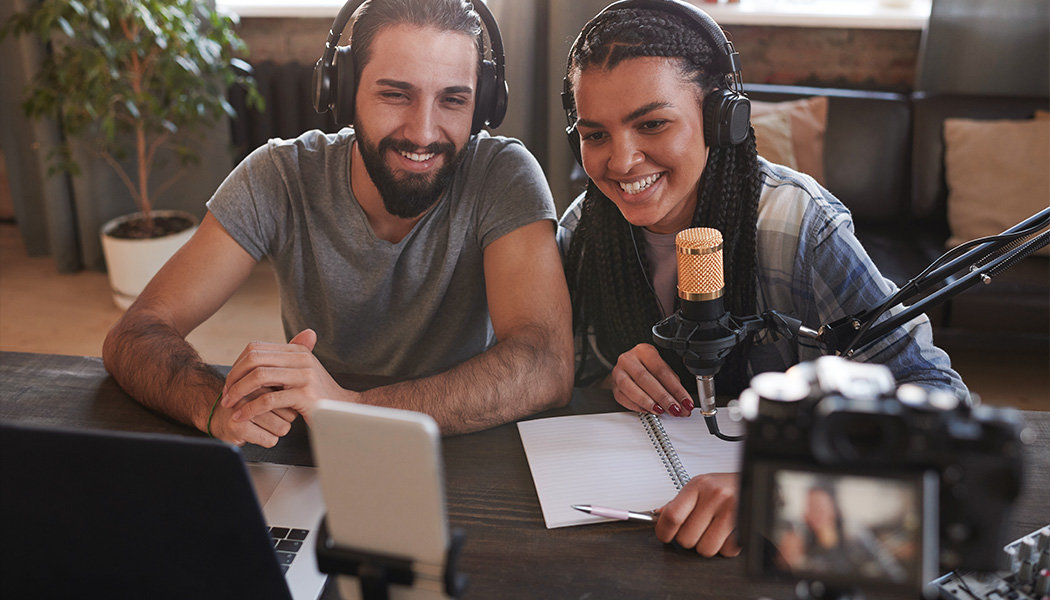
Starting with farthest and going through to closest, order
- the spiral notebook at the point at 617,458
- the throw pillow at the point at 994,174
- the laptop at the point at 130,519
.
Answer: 1. the throw pillow at the point at 994,174
2. the spiral notebook at the point at 617,458
3. the laptop at the point at 130,519

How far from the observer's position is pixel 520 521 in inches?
38.1

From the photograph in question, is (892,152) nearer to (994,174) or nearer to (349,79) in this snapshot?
(994,174)

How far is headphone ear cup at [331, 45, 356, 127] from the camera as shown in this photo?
143 centimetres

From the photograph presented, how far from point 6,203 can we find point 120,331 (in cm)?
358

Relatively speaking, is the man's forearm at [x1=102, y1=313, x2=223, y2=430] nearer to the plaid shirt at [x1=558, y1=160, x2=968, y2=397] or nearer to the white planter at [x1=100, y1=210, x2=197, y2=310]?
the plaid shirt at [x1=558, y1=160, x2=968, y2=397]

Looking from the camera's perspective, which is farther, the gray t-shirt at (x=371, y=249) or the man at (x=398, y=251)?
the gray t-shirt at (x=371, y=249)

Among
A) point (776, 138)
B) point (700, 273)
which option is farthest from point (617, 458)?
point (776, 138)

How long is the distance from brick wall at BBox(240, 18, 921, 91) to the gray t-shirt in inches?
90.4

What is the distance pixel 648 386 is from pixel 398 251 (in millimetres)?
564

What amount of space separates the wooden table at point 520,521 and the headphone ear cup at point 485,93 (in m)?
0.53

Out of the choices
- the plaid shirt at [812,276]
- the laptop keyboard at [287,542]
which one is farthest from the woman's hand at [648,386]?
the laptop keyboard at [287,542]

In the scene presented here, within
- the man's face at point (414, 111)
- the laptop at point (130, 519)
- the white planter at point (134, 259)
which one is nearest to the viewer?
the laptop at point (130, 519)

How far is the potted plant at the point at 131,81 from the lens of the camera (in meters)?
3.02

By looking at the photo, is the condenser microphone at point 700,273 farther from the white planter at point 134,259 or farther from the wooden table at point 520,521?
the white planter at point 134,259
